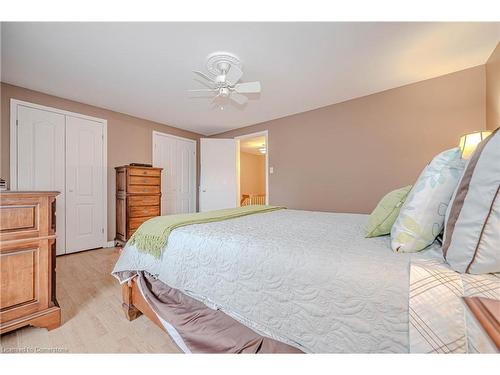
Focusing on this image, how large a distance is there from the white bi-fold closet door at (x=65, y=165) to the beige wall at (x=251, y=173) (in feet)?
15.5

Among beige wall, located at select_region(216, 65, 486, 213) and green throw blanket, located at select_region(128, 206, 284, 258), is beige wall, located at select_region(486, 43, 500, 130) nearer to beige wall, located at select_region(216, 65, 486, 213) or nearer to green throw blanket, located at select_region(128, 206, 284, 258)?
beige wall, located at select_region(216, 65, 486, 213)

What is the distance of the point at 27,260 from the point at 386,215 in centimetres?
216

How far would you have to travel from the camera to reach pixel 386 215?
113 cm

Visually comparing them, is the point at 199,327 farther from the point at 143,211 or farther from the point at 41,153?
the point at 41,153

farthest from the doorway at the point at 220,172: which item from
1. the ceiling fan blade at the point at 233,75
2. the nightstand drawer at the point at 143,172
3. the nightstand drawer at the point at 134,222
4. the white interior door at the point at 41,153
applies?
the white interior door at the point at 41,153

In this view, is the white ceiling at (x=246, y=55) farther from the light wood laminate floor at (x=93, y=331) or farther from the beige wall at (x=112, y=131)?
the light wood laminate floor at (x=93, y=331)

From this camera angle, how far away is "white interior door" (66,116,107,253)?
3199 millimetres

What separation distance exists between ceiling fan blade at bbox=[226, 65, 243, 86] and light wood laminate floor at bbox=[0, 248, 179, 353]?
2.27 m

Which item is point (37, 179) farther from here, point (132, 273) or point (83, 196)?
point (132, 273)

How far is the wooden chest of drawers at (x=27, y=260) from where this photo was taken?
1303 mm

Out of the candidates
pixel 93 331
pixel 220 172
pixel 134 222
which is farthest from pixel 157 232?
pixel 220 172

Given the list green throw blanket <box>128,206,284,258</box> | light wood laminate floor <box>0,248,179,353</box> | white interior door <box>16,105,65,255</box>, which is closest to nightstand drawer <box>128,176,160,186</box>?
white interior door <box>16,105,65,255</box>
